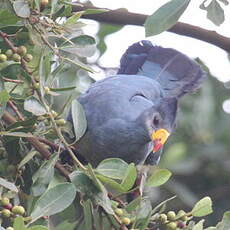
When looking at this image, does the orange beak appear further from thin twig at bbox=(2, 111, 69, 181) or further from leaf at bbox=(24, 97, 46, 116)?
leaf at bbox=(24, 97, 46, 116)

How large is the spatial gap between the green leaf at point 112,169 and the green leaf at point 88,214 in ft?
0.28

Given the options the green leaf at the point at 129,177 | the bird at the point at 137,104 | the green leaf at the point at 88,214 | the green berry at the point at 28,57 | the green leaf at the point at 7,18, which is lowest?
the bird at the point at 137,104

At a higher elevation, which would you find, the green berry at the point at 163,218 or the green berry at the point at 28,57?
the green berry at the point at 28,57

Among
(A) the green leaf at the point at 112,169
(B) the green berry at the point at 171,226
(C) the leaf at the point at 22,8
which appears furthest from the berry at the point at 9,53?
(B) the green berry at the point at 171,226

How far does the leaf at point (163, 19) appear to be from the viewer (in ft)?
7.50

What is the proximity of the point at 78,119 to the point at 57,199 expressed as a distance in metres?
0.30

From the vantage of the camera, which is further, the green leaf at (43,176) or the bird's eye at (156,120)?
the bird's eye at (156,120)

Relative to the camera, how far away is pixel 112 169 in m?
1.91

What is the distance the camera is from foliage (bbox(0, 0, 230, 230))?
1826 mm

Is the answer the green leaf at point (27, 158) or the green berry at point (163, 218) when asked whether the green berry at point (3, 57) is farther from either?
→ the green berry at point (163, 218)

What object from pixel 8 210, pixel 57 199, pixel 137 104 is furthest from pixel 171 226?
pixel 137 104

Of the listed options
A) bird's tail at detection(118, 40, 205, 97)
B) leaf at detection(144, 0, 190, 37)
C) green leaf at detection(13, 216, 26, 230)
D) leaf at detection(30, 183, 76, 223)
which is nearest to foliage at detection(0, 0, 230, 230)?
leaf at detection(30, 183, 76, 223)

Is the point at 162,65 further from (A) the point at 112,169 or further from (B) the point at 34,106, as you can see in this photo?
(B) the point at 34,106

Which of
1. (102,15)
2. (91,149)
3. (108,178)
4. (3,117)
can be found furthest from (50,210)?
(102,15)
